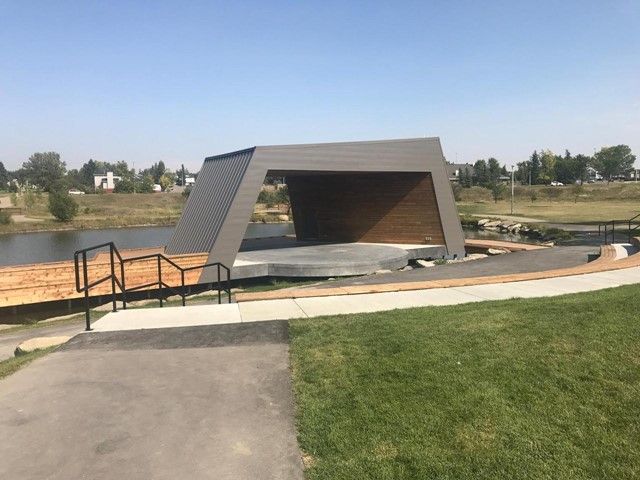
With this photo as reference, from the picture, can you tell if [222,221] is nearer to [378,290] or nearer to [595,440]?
[378,290]

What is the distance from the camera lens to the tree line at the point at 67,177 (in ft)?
340

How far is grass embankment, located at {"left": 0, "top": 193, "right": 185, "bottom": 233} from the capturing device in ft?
189

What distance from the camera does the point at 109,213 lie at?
70.2 m

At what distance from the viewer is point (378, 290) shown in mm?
9367

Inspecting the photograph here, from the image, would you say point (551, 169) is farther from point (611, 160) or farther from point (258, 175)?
point (258, 175)

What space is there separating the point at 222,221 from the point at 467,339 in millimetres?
11812

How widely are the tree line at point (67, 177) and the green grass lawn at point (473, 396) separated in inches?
3318

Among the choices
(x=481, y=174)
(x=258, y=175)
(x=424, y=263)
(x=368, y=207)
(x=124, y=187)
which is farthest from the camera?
(x=481, y=174)

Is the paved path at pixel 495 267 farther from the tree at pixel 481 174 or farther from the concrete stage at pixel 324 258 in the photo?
the tree at pixel 481 174

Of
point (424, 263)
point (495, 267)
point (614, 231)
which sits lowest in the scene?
point (424, 263)

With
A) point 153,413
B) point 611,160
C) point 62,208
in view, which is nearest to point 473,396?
point 153,413

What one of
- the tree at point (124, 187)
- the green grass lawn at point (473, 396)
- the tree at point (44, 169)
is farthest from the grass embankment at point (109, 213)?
the green grass lawn at point (473, 396)

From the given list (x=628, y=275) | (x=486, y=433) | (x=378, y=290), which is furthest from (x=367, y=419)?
(x=628, y=275)

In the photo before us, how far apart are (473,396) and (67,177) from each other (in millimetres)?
130316
